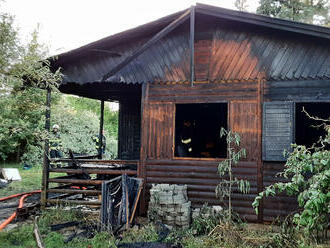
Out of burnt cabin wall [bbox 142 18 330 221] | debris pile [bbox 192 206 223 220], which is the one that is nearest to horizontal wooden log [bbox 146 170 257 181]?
burnt cabin wall [bbox 142 18 330 221]

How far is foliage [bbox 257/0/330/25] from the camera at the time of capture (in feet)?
68.1

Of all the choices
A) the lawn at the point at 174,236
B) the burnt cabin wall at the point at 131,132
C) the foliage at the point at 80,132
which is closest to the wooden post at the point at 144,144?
the lawn at the point at 174,236

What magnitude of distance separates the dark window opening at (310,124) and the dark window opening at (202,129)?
10.4 feet

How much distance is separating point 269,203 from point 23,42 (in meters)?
6.34

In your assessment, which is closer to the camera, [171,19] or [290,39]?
[290,39]

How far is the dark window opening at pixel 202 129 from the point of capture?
13.7 meters

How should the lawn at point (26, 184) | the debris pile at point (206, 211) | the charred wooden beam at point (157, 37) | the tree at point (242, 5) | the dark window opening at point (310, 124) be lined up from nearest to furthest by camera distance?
the debris pile at point (206, 211) < the charred wooden beam at point (157, 37) < the dark window opening at point (310, 124) < the lawn at point (26, 184) < the tree at point (242, 5)

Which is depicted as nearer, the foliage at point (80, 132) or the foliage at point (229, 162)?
the foliage at point (229, 162)

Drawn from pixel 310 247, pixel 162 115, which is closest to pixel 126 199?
pixel 162 115

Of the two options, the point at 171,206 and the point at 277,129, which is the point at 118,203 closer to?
the point at 171,206

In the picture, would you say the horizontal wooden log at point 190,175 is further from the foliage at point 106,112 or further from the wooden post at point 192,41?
the foliage at point 106,112

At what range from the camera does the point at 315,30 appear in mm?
6648

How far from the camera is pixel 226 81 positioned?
25.1 feet

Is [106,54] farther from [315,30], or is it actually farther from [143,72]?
[315,30]
